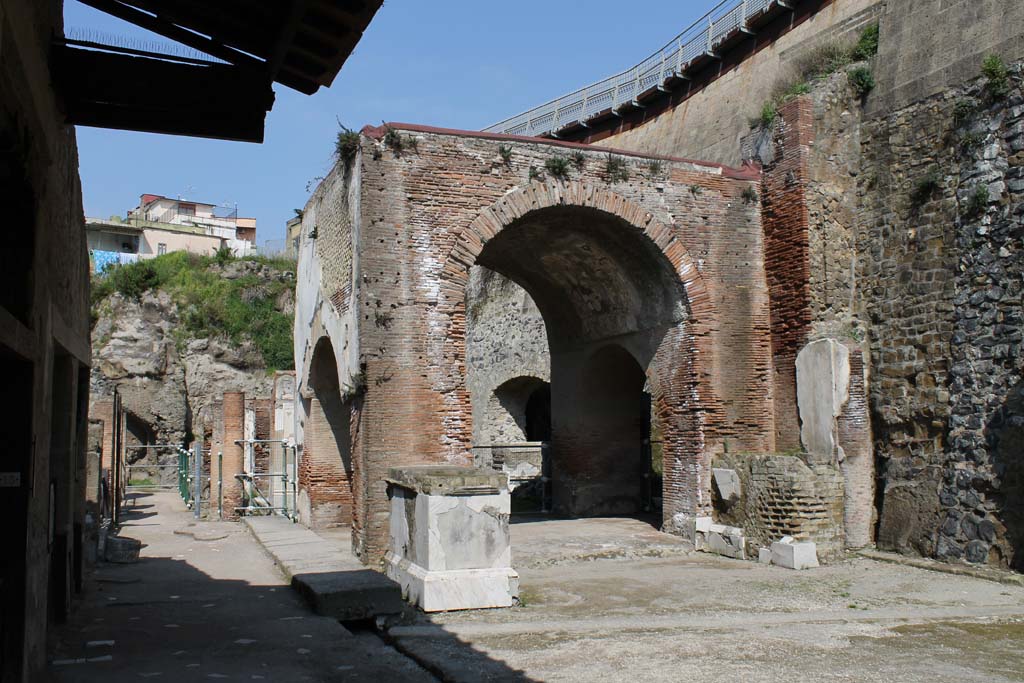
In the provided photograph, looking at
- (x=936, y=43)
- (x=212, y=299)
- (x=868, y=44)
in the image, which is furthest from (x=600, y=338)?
(x=212, y=299)

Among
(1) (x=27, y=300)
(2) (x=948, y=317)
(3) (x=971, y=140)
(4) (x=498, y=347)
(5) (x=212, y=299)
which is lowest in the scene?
(1) (x=27, y=300)

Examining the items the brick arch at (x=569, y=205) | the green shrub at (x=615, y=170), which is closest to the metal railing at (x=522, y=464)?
the brick arch at (x=569, y=205)

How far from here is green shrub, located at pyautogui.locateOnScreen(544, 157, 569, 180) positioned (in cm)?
1072

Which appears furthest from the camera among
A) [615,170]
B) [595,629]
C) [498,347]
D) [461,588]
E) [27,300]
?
[498,347]

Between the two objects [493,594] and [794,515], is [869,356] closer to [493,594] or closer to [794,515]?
[794,515]

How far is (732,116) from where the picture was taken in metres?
16.4

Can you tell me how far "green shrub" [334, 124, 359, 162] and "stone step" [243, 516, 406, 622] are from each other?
14.7 ft

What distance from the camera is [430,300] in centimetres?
1015

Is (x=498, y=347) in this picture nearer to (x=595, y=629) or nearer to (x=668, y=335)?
(x=668, y=335)

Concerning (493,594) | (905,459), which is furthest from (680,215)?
(493,594)

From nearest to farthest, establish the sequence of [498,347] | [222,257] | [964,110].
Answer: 1. [964,110]
2. [498,347]
3. [222,257]

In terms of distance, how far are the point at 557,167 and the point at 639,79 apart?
A: 11.2m

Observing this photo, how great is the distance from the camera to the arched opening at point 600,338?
1141cm

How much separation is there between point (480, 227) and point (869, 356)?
4807mm
